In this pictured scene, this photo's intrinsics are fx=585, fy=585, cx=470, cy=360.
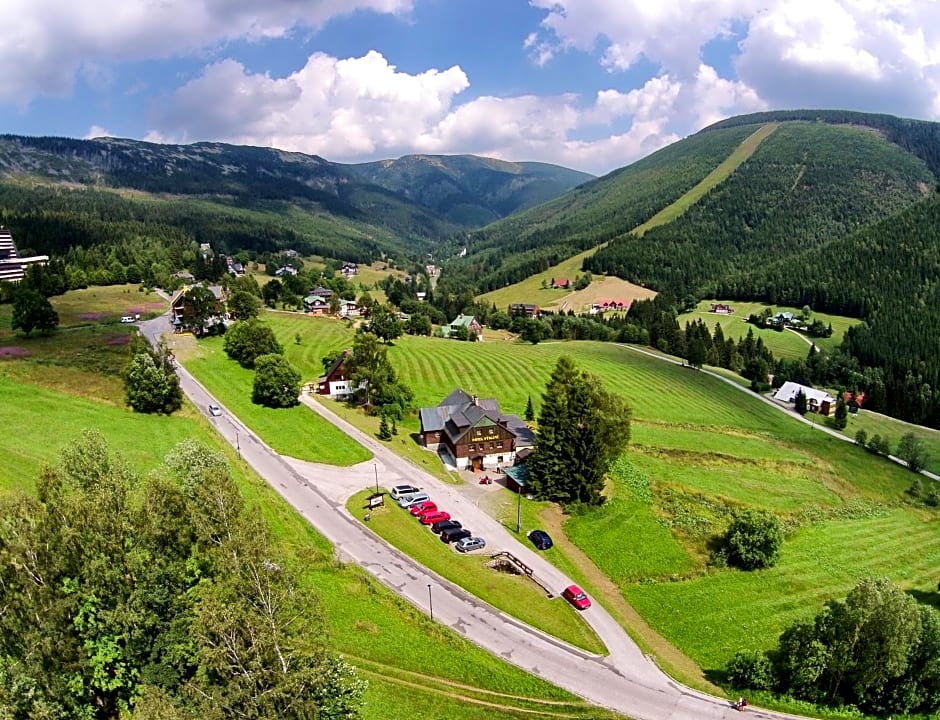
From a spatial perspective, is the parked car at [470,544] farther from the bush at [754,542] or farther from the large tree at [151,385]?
the large tree at [151,385]

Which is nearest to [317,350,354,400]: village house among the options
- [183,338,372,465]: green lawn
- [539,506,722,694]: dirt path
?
[183,338,372,465]: green lawn

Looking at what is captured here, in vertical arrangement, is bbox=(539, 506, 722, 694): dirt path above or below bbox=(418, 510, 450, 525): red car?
below

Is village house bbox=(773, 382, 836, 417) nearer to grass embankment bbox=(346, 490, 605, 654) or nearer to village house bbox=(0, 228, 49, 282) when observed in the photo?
grass embankment bbox=(346, 490, 605, 654)

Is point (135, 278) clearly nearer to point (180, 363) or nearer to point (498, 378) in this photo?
point (180, 363)

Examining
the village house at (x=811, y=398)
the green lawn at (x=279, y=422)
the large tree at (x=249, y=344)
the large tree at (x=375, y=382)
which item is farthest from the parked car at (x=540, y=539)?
the village house at (x=811, y=398)

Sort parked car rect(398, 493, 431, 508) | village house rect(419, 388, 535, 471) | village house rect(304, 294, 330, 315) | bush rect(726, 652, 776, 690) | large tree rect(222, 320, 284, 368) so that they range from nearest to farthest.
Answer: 1. bush rect(726, 652, 776, 690)
2. parked car rect(398, 493, 431, 508)
3. village house rect(419, 388, 535, 471)
4. large tree rect(222, 320, 284, 368)
5. village house rect(304, 294, 330, 315)

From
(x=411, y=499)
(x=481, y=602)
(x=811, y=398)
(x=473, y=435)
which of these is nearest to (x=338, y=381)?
(x=473, y=435)

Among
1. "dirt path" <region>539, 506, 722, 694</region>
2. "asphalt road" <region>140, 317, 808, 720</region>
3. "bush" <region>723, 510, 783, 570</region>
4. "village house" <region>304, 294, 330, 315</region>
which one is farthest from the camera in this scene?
"village house" <region>304, 294, 330, 315</region>
